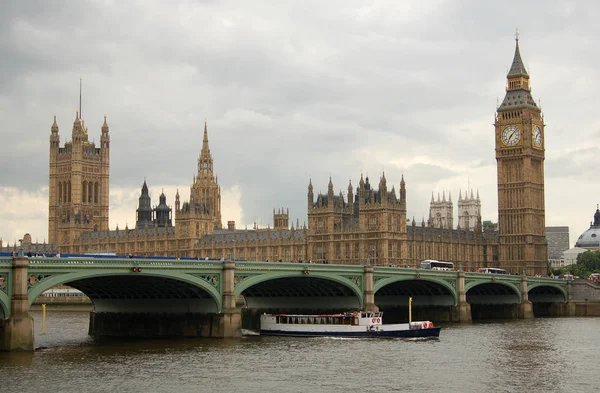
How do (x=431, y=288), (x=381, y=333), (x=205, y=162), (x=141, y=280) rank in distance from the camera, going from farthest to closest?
1. (x=205, y=162)
2. (x=431, y=288)
3. (x=381, y=333)
4. (x=141, y=280)

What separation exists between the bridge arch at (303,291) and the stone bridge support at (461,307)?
664 inches

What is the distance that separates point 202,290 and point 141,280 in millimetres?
5678

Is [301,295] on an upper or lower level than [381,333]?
upper

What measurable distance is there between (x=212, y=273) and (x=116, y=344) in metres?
8.63

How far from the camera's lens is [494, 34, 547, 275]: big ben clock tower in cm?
15288

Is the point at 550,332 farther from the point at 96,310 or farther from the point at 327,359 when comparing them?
the point at 96,310

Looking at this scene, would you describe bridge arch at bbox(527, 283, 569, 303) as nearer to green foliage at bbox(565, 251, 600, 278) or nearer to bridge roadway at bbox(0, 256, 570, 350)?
bridge roadway at bbox(0, 256, 570, 350)

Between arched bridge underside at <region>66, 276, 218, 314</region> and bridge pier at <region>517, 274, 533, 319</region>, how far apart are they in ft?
163

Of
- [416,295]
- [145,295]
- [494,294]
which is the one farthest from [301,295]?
[494,294]

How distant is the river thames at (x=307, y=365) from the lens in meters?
52.8

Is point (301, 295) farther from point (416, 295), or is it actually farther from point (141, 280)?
→ point (141, 280)

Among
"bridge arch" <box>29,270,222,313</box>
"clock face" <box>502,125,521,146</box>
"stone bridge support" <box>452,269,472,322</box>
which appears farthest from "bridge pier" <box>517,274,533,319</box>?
"bridge arch" <box>29,270,222,313</box>

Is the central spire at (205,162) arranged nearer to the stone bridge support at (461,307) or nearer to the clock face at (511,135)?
the clock face at (511,135)

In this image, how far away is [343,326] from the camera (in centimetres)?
8181
